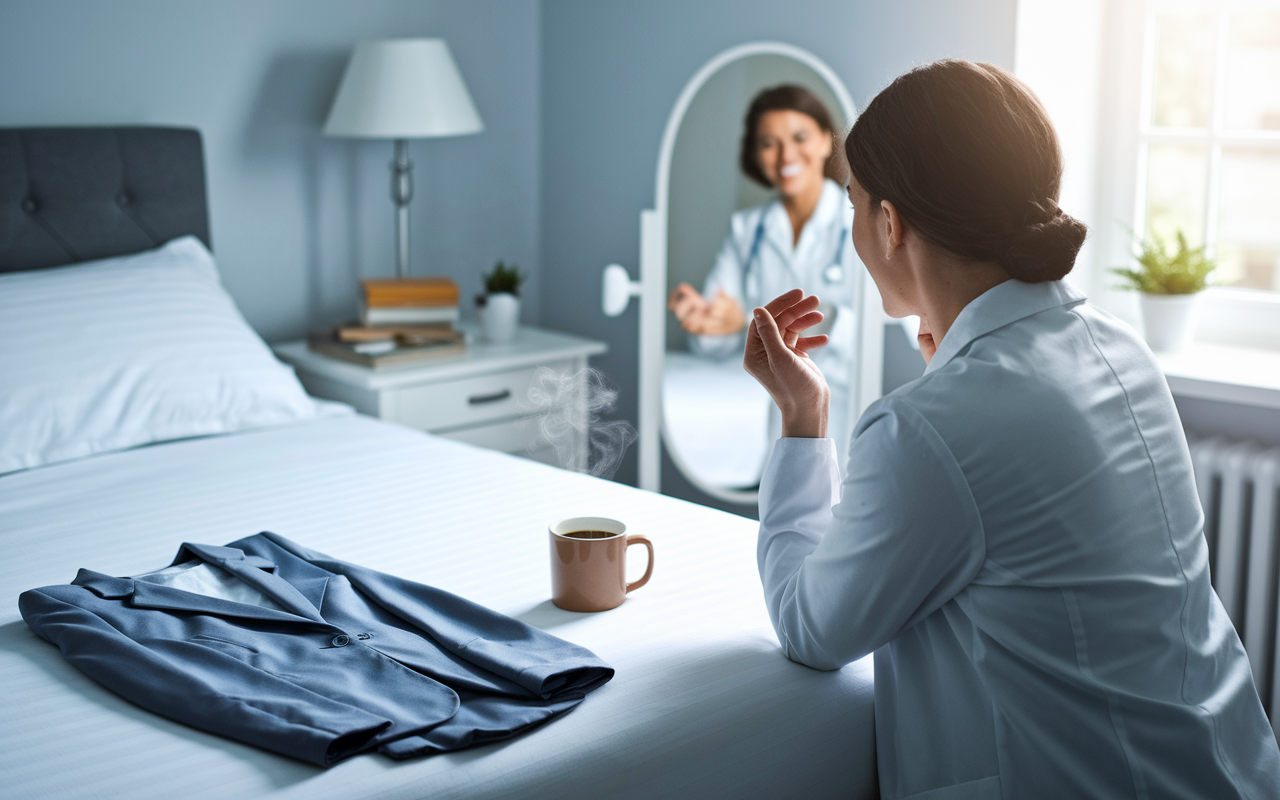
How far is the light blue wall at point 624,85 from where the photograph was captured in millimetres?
2645

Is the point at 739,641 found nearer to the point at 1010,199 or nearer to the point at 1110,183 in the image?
the point at 1010,199

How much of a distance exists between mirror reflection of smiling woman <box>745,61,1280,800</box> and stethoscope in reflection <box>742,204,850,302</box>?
141 cm

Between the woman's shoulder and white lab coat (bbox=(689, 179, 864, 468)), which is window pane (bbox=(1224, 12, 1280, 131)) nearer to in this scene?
white lab coat (bbox=(689, 179, 864, 468))

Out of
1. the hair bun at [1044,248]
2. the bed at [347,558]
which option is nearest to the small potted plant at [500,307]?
the bed at [347,558]

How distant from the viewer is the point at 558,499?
1884 mm

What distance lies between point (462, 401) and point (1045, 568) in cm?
202

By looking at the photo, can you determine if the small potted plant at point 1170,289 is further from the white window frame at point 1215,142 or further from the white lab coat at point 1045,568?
the white lab coat at point 1045,568

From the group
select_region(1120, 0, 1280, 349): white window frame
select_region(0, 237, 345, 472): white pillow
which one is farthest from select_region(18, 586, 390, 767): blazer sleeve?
select_region(1120, 0, 1280, 349): white window frame

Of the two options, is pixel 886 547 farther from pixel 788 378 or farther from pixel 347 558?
pixel 347 558

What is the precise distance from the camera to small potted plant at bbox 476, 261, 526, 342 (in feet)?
10.0

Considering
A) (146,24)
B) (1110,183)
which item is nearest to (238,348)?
(146,24)

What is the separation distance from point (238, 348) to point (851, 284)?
1328mm

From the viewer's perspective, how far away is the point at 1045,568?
1.01 m

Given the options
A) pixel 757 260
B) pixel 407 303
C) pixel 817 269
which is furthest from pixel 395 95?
pixel 817 269
